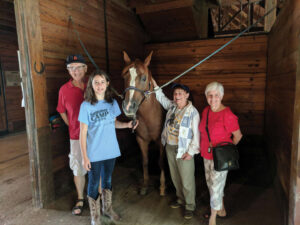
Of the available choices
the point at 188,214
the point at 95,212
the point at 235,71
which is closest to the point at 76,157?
the point at 95,212

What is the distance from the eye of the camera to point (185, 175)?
1997 mm

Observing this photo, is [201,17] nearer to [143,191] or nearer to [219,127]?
[219,127]

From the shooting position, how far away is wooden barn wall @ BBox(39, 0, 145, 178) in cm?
229

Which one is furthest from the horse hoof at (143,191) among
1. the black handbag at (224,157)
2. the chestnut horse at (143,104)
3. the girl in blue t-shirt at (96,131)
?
the black handbag at (224,157)

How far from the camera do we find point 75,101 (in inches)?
82.7

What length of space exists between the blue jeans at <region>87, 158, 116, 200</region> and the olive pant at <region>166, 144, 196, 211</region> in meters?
0.61

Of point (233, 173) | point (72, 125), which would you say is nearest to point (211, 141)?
point (72, 125)

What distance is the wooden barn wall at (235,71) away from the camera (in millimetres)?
3541

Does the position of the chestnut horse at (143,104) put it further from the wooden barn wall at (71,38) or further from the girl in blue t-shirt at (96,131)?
the wooden barn wall at (71,38)

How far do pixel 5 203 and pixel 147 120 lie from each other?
184 centimetres

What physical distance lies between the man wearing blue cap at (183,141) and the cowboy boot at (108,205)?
0.60 m

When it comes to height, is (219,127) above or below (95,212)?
above

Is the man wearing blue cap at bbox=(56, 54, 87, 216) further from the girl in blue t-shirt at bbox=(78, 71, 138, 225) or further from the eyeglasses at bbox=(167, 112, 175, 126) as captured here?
the eyeglasses at bbox=(167, 112, 175, 126)

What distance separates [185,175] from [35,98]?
1649mm
